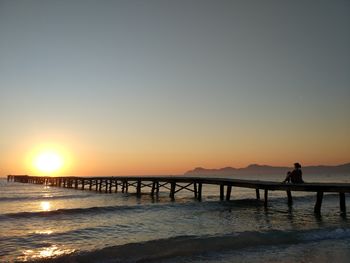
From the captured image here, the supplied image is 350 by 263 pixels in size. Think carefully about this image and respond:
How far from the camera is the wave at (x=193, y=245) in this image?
10.3m

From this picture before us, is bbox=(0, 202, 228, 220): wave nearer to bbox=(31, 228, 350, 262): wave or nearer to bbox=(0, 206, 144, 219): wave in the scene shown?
bbox=(0, 206, 144, 219): wave

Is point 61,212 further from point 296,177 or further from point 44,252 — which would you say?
point 296,177

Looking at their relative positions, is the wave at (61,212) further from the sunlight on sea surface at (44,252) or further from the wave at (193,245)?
the wave at (193,245)

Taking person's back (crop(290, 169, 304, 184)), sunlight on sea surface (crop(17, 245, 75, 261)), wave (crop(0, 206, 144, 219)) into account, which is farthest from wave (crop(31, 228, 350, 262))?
wave (crop(0, 206, 144, 219))

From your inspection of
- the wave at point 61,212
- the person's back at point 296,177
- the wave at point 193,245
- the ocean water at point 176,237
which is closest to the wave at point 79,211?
the wave at point 61,212

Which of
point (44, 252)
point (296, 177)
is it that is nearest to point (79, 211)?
point (44, 252)

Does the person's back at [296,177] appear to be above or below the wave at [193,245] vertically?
above

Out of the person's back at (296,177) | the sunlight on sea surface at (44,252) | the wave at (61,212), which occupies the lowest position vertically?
the sunlight on sea surface at (44,252)

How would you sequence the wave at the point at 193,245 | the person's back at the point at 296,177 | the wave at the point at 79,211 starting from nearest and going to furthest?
the wave at the point at 193,245, the wave at the point at 79,211, the person's back at the point at 296,177

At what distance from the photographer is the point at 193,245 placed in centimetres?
1147

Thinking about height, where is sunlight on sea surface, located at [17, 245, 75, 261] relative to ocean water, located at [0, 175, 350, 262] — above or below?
below

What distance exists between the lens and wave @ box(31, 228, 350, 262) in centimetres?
1032

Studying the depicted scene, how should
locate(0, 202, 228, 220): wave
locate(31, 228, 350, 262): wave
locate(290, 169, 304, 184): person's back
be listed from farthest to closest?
locate(290, 169, 304, 184): person's back → locate(0, 202, 228, 220): wave → locate(31, 228, 350, 262): wave

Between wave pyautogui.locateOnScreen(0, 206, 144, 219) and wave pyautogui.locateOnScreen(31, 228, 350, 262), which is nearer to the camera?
wave pyautogui.locateOnScreen(31, 228, 350, 262)
